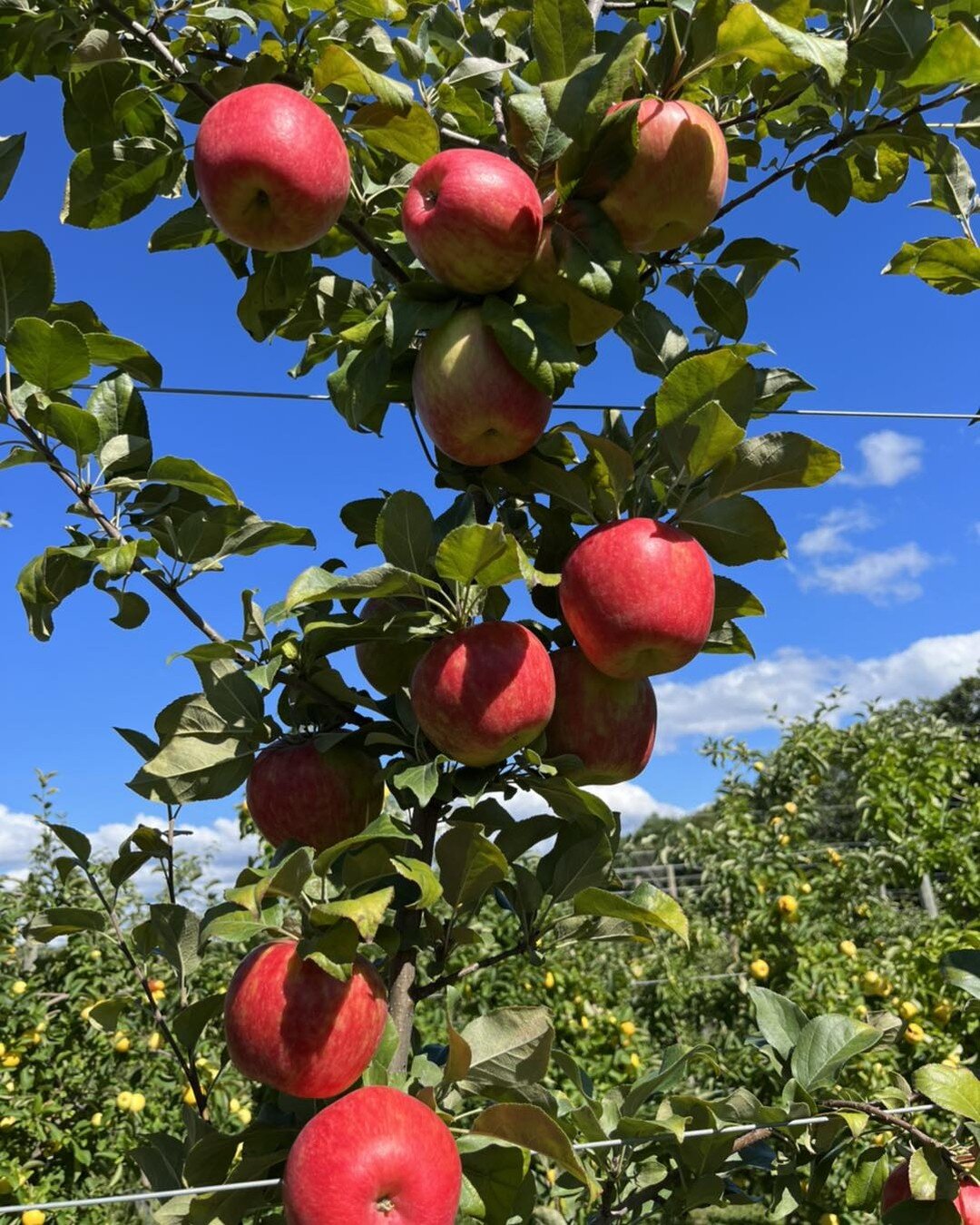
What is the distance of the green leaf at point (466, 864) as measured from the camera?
0.96m

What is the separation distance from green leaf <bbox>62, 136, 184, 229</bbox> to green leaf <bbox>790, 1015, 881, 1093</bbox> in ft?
4.40

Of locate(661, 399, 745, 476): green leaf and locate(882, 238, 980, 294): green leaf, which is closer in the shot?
locate(661, 399, 745, 476): green leaf

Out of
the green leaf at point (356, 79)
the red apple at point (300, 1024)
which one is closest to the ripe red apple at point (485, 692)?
the red apple at point (300, 1024)

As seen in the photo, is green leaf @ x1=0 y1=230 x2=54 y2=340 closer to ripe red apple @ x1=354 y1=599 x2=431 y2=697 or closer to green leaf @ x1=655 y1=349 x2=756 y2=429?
ripe red apple @ x1=354 y1=599 x2=431 y2=697

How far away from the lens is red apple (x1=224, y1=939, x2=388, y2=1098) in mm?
873

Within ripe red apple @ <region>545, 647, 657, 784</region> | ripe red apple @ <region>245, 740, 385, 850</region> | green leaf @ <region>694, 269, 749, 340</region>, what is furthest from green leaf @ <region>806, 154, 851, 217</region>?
ripe red apple @ <region>245, 740, 385, 850</region>

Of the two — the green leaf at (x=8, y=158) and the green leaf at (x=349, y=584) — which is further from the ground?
the green leaf at (x=8, y=158)

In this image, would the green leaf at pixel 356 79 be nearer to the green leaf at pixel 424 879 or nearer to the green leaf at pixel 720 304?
the green leaf at pixel 720 304

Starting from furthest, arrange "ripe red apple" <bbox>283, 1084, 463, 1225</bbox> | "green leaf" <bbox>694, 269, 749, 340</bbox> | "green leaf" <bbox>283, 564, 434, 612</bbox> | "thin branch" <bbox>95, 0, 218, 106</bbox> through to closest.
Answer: "green leaf" <bbox>694, 269, 749, 340</bbox>
"thin branch" <bbox>95, 0, 218, 106</bbox>
"green leaf" <bbox>283, 564, 434, 612</bbox>
"ripe red apple" <bbox>283, 1084, 463, 1225</bbox>

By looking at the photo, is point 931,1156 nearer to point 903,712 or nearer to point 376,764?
point 376,764

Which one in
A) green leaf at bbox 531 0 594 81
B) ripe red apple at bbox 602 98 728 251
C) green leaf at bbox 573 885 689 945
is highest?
green leaf at bbox 531 0 594 81

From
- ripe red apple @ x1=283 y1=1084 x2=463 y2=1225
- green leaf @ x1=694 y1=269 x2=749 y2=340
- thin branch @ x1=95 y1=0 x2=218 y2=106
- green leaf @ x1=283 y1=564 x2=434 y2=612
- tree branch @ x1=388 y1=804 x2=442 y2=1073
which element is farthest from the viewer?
green leaf @ x1=694 y1=269 x2=749 y2=340

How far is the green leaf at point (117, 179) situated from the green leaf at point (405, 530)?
24.2 inches

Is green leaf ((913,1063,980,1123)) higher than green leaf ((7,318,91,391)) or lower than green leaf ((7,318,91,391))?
lower
